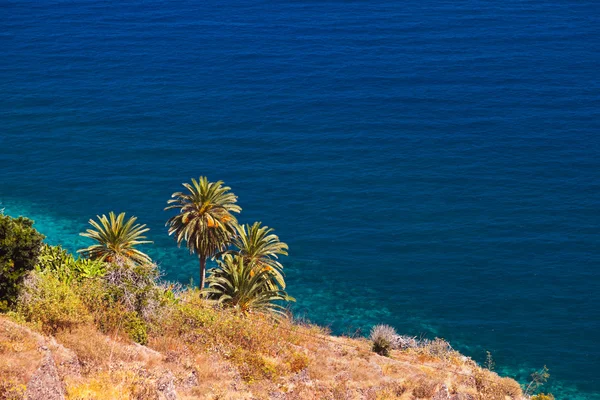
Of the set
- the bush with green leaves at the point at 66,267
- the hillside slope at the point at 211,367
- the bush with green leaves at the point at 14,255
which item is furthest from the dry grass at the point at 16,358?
the bush with green leaves at the point at 66,267

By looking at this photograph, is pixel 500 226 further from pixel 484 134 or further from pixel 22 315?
pixel 22 315

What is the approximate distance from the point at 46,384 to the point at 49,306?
5857 mm

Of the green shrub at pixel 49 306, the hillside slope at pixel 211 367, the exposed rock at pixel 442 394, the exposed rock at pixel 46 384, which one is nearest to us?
the exposed rock at pixel 46 384

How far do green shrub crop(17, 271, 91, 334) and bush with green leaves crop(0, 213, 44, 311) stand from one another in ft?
1.70

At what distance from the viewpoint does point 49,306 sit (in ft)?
86.0

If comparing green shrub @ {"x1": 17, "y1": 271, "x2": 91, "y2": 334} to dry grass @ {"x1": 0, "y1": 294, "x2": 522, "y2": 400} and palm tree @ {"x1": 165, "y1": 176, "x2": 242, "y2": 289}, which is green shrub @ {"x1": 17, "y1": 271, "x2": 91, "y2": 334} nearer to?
dry grass @ {"x1": 0, "y1": 294, "x2": 522, "y2": 400}

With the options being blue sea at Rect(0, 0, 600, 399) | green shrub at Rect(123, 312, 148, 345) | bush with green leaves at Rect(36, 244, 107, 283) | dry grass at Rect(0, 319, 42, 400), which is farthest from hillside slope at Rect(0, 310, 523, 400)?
blue sea at Rect(0, 0, 600, 399)

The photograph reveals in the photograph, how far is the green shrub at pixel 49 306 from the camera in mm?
26016

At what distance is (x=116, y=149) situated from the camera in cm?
10225

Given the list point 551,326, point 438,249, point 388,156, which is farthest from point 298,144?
point 551,326

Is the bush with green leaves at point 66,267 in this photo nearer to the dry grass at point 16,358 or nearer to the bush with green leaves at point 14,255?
the bush with green leaves at point 14,255

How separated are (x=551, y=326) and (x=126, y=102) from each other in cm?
7971

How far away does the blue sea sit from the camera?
239 feet

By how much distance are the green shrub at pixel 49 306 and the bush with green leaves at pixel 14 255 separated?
0.52 metres
